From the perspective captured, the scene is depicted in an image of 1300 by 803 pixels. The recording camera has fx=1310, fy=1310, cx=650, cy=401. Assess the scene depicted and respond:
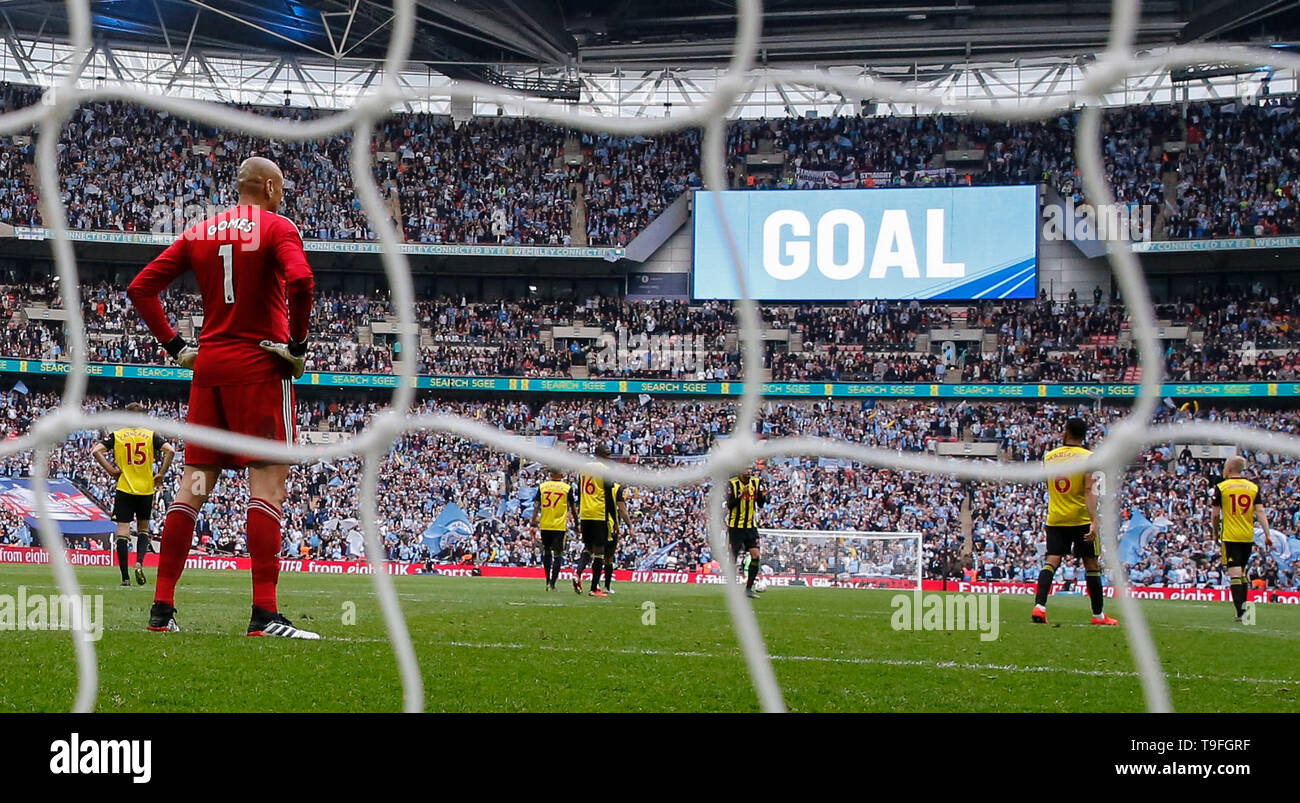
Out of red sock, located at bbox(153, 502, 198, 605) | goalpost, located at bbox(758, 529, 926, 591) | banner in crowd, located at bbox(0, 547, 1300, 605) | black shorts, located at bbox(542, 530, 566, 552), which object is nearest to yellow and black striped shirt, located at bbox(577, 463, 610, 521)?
black shorts, located at bbox(542, 530, 566, 552)

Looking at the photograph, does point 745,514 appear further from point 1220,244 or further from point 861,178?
point 861,178

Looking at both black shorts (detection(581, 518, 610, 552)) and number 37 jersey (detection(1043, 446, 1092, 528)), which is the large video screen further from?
number 37 jersey (detection(1043, 446, 1092, 528))

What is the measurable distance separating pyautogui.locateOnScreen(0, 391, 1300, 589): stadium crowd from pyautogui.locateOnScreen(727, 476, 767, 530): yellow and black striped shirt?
949 cm

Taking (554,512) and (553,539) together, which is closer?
(554,512)

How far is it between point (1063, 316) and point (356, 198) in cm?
1678

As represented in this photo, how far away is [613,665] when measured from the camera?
230 inches

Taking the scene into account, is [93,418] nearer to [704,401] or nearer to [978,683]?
[978,683]

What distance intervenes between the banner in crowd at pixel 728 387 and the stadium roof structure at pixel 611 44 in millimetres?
6631

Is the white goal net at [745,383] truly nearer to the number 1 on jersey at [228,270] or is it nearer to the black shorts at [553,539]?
the number 1 on jersey at [228,270]

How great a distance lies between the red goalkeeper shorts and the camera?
5.13 meters

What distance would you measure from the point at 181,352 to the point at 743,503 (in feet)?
26.1

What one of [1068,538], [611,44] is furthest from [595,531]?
[611,44]

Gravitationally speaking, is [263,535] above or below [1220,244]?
below

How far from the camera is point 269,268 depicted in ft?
17.1
